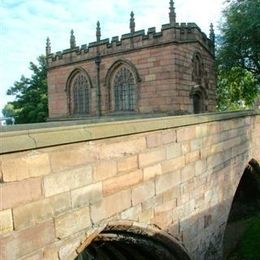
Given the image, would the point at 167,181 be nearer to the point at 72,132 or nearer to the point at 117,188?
the point at 117,188

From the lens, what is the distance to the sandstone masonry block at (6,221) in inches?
124

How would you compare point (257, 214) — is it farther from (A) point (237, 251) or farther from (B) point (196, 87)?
(B) point (196, 87)

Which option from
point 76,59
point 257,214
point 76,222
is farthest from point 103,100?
point 76,222

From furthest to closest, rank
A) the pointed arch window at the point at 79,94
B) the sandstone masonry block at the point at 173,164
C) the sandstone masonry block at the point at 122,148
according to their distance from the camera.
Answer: the pointed arch window at the point at 79,94 < the sandstone masonry block at the point at 173,164 < the sandstone masonry block at the point at 122,148

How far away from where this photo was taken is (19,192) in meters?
3.29

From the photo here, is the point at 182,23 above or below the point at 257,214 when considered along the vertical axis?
above

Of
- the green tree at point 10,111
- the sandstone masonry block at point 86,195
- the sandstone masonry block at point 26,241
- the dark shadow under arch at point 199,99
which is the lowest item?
the sandstone masonry block at point 26,241

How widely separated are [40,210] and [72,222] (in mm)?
504

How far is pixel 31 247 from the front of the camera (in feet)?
11.3

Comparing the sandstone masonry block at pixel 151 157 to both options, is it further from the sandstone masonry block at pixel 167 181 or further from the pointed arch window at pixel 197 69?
the pointed arch window at pixel 197 69

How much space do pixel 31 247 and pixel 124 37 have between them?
47.9 feet

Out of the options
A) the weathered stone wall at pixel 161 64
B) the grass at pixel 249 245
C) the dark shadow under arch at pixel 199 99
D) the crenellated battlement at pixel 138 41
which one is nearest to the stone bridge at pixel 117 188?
the grass at pixel 249 245

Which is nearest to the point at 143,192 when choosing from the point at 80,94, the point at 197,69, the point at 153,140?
the point at 153,140

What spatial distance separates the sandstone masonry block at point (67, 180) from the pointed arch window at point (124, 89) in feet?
43.4
